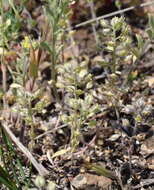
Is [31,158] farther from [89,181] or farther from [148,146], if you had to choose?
[148,146]

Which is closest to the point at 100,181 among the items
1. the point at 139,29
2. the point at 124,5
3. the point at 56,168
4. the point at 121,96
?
the point at 56,168

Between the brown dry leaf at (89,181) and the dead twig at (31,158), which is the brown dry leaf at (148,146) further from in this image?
the dead twig at (31,158)

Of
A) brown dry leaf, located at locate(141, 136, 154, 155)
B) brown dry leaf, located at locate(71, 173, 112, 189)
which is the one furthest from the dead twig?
brown dry leaf, located at locate(141, 136, 154, 155)

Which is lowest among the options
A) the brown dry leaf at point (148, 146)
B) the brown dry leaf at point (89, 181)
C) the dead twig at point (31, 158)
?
the brown dry leaf at point (89, 181)

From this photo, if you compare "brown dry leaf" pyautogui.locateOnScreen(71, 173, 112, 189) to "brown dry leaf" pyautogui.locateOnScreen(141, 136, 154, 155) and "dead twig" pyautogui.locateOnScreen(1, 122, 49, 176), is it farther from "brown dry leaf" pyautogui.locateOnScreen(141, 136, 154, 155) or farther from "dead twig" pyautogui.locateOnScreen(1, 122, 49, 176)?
"brown dry leaf" pyautogui.locateOnScreen(141, 136, 154, 155)

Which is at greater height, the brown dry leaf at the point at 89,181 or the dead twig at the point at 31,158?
the dead twig at the point at 31,158

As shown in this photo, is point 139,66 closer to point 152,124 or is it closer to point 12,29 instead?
point 152,124

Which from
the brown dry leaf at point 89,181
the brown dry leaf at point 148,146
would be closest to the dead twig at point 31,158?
the brown dry leaf at point 89,181

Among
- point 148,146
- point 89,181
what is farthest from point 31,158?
point 148,146

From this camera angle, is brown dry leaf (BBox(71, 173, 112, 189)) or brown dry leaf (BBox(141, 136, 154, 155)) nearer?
brown dry leaf (BBox(71, 173, 112, 189))
